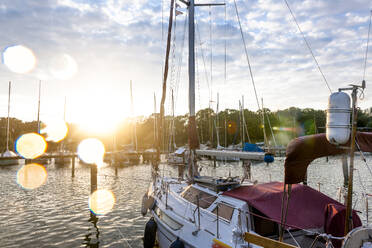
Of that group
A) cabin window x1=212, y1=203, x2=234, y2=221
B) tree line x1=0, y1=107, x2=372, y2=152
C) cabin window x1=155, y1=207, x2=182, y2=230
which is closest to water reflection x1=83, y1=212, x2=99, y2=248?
cabin window x1=155, y1=207, x2=182, y2=230

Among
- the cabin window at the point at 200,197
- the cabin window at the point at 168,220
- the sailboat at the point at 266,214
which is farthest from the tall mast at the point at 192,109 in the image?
the cabin window at the point at 168,220

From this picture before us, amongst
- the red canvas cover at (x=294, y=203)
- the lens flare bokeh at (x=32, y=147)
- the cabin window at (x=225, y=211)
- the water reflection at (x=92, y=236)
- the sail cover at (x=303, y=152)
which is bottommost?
the water reflection at (x=92, y=236)

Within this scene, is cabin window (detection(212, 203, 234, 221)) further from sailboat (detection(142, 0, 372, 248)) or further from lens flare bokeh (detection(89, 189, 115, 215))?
lens flare bokeh (detection(89, 189, 115, 215))

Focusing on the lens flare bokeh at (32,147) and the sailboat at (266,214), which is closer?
the sailboat at (266,214)

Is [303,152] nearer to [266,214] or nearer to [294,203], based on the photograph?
[266,214]

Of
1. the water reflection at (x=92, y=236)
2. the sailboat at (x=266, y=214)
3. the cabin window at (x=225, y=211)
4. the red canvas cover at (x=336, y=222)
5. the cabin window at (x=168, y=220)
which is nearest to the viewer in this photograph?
the sailboat at (x=266, y=214)

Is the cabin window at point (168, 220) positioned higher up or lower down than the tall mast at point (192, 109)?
lower down

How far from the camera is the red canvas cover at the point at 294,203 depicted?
311 inches

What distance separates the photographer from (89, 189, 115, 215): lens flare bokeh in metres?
20.1

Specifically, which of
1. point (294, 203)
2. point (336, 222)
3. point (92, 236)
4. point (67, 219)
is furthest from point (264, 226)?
point (67, 219)

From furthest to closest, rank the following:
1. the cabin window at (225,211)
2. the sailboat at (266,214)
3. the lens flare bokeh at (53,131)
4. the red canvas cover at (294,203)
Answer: the lens flare bokeh at (53,131) → the cabin window at (225,211) → the red canvas cover at (294,203) → the sailboat at (266,214)

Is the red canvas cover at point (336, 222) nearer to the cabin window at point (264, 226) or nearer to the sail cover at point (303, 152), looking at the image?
the cabin window at point (264, 226)

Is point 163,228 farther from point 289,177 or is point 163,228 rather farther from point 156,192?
point 289,177

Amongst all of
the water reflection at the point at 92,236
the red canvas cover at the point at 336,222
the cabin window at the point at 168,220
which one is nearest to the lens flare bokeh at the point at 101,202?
the water reflection at the point at 92,236
